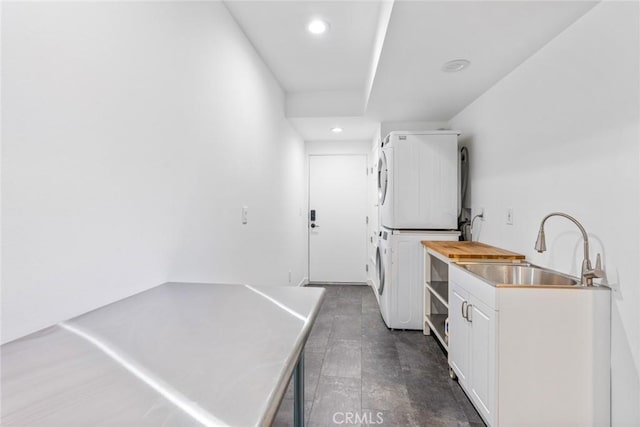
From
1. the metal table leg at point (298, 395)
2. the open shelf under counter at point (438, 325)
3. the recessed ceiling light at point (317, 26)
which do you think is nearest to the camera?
the metal table leg at point (298, 395)

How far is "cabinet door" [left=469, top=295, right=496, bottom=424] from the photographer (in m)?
1.53

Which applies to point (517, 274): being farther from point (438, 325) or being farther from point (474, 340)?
point (438, 325)

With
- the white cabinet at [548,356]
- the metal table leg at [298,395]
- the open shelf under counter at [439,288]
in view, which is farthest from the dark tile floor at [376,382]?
the metal table leg at [298,395]

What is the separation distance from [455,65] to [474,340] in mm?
1841

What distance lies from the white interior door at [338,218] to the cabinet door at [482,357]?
295cm

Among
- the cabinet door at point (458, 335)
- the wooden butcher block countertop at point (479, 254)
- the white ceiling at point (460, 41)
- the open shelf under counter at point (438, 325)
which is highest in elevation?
the white ceiling at point (460, 41)

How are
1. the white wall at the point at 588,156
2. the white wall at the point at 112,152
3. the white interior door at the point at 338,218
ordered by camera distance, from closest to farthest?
the white wall at the point at 112,152, the white wall at the point at 588,156, the white interior door at the point at 338,218

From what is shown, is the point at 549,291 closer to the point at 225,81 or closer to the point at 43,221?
the point at 43,221

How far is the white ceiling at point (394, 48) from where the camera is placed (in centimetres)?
155

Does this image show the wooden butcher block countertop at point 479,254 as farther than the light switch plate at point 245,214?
No

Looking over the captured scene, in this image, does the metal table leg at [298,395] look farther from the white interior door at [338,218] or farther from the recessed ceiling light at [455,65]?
the white interior door at [338,218]

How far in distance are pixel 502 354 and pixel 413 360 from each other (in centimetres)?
104

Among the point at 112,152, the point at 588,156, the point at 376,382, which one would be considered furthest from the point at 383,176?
the point at 112,152

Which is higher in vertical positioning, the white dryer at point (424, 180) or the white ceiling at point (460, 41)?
the white ceiling at point (460, 41)
